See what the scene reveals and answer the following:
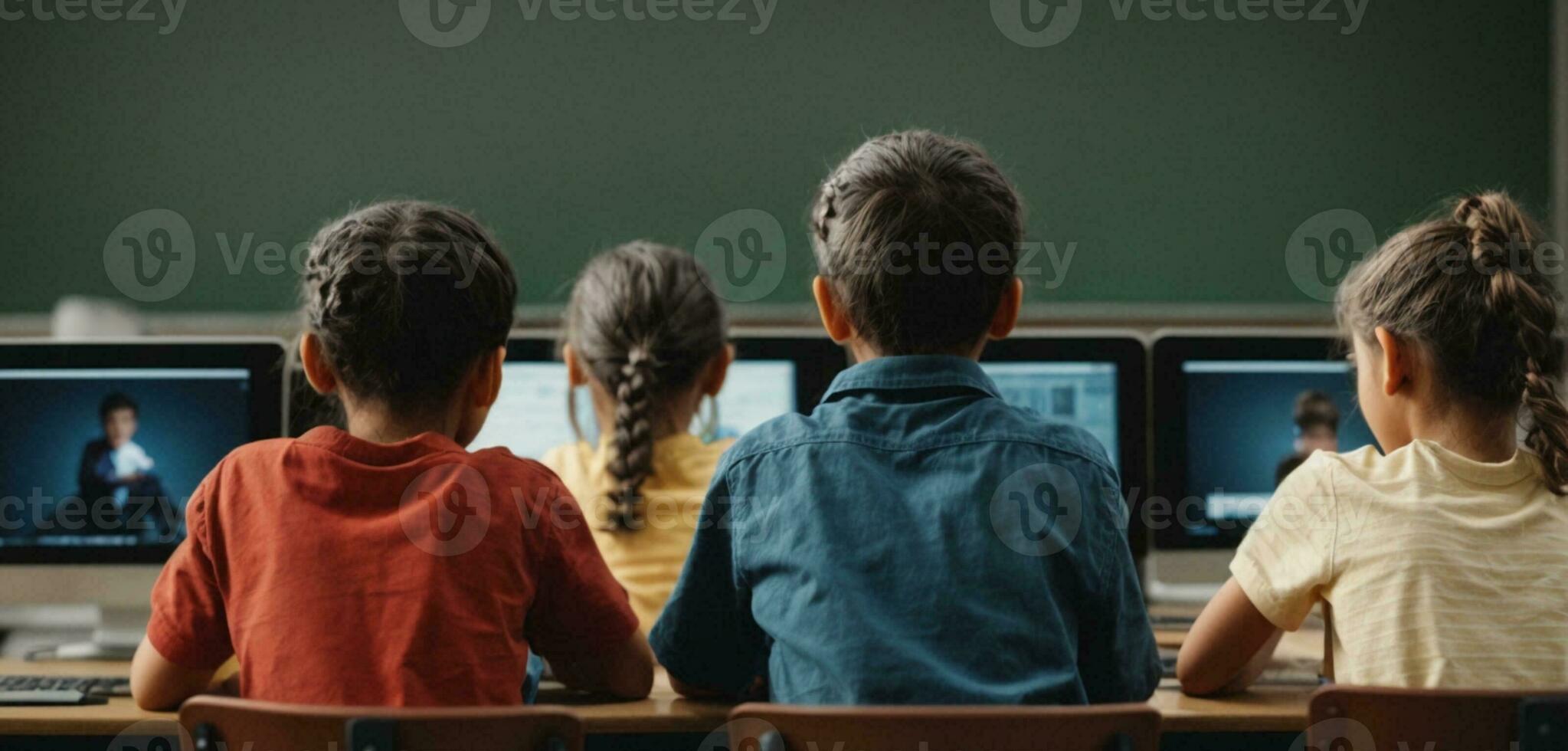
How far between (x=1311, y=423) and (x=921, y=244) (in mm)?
1053

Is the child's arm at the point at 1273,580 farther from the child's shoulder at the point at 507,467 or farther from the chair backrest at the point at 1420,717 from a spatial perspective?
the child's shoulder at the point at 507,467

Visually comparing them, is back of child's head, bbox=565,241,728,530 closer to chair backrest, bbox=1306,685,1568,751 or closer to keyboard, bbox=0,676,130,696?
keyboard, bbox=0,676,130,696

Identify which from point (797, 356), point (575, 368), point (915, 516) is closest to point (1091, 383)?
point (797, 356)

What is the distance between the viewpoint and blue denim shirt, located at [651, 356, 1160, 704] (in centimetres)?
106

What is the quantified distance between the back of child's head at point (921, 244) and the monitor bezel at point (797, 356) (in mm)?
675

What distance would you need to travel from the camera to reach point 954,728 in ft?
3.01

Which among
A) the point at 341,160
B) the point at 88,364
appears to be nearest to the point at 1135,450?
Result: the point at 88,364

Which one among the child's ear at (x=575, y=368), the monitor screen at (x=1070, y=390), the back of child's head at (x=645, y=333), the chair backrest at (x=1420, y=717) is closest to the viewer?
the chair backrest at (x=1420, y=717)

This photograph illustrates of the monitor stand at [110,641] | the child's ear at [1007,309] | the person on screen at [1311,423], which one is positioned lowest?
the monitor stand at [110,641]

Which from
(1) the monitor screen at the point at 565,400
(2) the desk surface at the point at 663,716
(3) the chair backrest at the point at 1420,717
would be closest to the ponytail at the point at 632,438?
(1) the monitor screen at the point at 565,400

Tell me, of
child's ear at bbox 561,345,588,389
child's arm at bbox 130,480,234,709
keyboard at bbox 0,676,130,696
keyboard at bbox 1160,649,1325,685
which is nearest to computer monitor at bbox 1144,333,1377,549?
keyboard at bbox 1160,649,1325,685

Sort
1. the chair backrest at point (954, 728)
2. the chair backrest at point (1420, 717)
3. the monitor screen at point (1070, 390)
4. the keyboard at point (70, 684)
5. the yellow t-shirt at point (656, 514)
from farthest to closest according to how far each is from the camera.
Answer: the monitor screen at point (1070, 390)
the yellow t-shirt at point (656, 514)
the keyboard at point (70, 684)
the chair backrest at point (1420, 717)
the chair backrest at point (954, 728)

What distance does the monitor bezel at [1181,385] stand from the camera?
193 cm

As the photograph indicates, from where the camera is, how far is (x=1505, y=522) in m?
1.21
